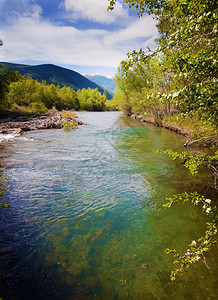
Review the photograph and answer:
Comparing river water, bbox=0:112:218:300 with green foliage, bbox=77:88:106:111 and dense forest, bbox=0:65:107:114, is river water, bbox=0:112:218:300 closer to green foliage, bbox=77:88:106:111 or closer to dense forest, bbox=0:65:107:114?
dense forest, bbox=0:65:107:114

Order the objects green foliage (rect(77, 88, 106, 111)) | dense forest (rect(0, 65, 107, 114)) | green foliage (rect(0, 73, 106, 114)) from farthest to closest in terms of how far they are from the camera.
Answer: green foliage (rect(77, 88, 106, 111)) → green foliage (rect(0, 73, 106, 114)) → dense forest (rect(0, 65, 107, 114))

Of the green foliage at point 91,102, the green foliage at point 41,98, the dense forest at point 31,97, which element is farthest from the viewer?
the green foliage at point 91,102

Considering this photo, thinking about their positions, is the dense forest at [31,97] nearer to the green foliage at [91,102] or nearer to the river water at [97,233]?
the green foliage at [91,102]

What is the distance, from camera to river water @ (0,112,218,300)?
396 cm

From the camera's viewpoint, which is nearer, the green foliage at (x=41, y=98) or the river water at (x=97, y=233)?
the river water at (x=97, y=233)

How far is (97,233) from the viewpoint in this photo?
5734 mm

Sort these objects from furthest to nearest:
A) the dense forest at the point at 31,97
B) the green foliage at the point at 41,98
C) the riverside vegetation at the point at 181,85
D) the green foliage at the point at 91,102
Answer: the green foliage at the point at 91,102 → the green foliage at the point at 41,98 → the dense forest at the point at 31,97 → the riverside vegetation at the point at 181,85

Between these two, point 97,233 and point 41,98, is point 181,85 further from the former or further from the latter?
point 41,98

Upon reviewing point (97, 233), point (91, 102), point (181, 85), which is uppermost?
point (181, 85)

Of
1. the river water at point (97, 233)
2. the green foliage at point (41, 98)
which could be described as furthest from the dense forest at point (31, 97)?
the river water at point (97, 233)

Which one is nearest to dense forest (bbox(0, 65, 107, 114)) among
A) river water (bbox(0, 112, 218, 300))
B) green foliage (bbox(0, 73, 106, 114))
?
green foliage (bbox(0, 73, 106, 114))

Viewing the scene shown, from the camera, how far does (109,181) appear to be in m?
9.67

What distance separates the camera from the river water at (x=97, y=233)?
3957mm

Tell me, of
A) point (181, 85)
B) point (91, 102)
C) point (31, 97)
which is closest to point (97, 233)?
point (181, 85)
